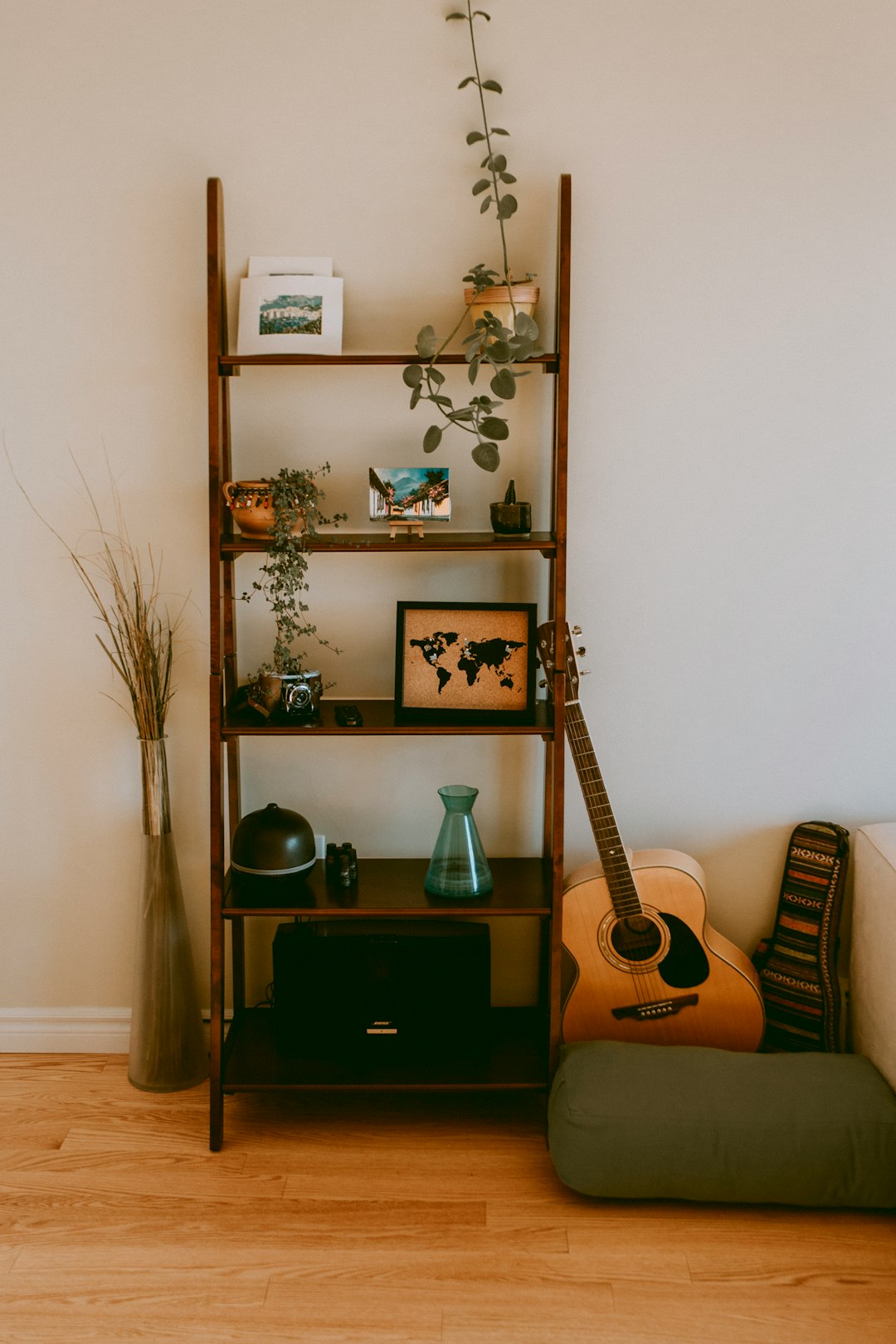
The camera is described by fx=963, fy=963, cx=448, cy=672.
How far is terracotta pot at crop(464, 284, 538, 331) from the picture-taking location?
79.7 inches

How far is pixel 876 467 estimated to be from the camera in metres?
2.28

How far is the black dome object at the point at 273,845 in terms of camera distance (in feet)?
7.04

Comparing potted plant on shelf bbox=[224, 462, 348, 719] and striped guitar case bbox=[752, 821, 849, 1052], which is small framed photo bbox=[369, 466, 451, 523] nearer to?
potted plant on shelf bbox=[224, 462, 348, 719]

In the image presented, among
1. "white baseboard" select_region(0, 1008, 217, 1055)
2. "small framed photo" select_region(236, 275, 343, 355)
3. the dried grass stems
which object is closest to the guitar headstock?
"small framed photo" select_region(236, 275, 343, 355)

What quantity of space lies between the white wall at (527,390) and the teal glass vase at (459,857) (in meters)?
0.23

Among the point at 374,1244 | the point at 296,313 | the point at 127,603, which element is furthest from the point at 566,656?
the point at 374,1244

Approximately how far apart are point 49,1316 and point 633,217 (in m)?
2.49

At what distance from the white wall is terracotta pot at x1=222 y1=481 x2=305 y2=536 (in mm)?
261

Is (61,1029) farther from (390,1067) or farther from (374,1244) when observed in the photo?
(374,1244)

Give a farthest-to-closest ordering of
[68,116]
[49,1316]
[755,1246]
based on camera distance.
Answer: [68,116]
[755,1246]
[49,1316]

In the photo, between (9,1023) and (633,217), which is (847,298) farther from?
(9,1023)

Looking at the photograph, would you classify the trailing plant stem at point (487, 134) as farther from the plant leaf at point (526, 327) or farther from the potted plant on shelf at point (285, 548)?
the potted plant on shelf at point (285, 548)

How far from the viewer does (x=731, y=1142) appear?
192 cm

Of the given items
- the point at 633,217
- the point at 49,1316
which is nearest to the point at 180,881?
the point at 49,1316
